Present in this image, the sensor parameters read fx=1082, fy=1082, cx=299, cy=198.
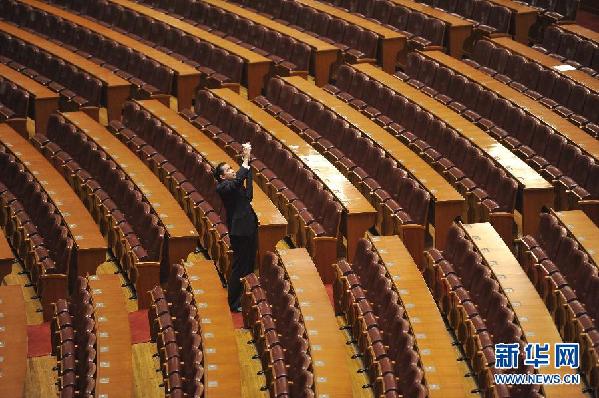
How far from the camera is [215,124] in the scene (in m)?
2.25

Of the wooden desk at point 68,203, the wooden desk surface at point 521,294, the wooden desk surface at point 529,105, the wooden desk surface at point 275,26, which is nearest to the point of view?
the wooden desk surface at point 521,294

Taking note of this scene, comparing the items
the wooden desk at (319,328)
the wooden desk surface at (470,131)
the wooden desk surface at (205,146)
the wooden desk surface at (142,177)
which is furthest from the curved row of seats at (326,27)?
the wooden desk at (319,328)

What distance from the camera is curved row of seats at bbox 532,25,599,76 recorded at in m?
2.28

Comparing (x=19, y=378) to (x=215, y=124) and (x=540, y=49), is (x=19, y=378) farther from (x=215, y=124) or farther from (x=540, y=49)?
(x=540, y=49)

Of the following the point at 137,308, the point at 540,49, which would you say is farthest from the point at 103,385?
the point at 540,49

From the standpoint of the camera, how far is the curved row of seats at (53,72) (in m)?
2.39

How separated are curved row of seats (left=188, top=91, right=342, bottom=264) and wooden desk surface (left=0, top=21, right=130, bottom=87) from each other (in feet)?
0.79

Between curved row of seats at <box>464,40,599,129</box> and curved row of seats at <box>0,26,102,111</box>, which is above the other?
curved row of seats at <box>464,40,599,129</box>

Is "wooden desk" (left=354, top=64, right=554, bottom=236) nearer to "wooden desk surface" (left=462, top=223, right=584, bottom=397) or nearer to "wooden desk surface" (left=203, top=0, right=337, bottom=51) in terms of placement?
"wooden desk surface" (left=462, top=223, right=584, bottom=397)

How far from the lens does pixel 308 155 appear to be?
1.99 meters

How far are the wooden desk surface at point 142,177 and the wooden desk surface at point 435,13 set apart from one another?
2.78 feet

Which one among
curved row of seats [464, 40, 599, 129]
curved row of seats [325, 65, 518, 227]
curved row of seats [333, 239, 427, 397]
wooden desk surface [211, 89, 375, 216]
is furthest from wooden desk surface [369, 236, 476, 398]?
curved row of seats [464, 40, 599, 129]

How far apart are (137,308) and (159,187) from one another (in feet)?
0.82

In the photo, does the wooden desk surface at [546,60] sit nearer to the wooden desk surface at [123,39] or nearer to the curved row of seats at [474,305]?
the curved row of seats at [474,305]
